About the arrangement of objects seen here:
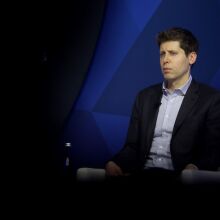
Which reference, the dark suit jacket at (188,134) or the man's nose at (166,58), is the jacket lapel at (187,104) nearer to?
the dark suit jacket at (188,134)

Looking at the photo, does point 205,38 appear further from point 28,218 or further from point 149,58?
point 28,218

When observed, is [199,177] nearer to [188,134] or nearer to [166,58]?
[188,134]

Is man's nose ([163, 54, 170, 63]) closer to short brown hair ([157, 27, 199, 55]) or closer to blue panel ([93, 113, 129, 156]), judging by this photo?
short brown hair ([157, 27, 199, 55])

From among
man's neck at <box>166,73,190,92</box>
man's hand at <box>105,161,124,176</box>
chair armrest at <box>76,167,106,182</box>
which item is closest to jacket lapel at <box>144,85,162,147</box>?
man's neck at <box>166,73,190,92</box>

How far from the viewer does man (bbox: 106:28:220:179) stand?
8.80ft

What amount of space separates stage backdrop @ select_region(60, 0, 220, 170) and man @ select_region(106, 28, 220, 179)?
0.19m

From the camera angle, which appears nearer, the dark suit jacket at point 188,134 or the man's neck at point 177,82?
the dark suit jacket at point 188,134

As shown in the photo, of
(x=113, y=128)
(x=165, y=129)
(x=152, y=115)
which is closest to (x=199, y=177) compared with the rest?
(x=165, y=129)

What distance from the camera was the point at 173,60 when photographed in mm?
2830

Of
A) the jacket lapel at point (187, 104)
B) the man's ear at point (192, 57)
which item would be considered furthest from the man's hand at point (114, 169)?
the man's ear at point (192, 57)

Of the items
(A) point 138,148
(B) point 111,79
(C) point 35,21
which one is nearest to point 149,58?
(B) point 111,79

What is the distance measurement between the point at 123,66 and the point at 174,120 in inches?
25.1

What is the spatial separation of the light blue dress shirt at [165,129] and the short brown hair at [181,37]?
23cm

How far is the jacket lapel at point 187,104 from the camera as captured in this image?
2740mm
